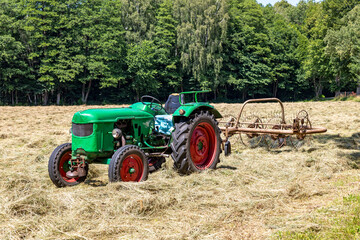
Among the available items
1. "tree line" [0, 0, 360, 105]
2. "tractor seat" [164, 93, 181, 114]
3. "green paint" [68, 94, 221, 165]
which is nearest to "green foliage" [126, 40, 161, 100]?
"tree line" [0, 0, 360, 105]

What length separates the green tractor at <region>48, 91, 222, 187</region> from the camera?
5383mm

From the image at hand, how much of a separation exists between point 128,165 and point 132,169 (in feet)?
0.29

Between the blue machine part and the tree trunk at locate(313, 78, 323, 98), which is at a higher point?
the tree trunk at locate(313, 78, 323, 98)

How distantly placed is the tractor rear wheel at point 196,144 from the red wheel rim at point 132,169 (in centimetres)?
76

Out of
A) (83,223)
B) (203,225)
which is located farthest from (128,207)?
(203,225)

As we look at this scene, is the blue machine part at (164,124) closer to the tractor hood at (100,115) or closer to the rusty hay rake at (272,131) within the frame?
the tractor hood at (100,115)

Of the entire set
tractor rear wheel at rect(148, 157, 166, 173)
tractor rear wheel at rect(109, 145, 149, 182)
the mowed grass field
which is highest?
tractor rear wheel at rect(109, 145, 149, 182)

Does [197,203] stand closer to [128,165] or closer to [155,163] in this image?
[128,165]

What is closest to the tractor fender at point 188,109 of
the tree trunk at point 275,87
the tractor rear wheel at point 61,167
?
the tractor rear wheel at point 61,167

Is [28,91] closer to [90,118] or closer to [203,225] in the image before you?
[90,118]

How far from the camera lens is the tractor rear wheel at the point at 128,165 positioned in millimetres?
5074

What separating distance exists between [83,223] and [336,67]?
34406 mm

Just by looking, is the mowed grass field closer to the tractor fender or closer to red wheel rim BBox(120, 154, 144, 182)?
red wheel rim BBox(120, 154, 144, 182)

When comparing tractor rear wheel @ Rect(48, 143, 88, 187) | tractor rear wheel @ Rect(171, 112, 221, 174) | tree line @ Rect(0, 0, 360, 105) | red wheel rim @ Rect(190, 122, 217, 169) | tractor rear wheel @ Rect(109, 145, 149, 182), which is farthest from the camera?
tree line @ Rect(0, 0, 360, 105)
